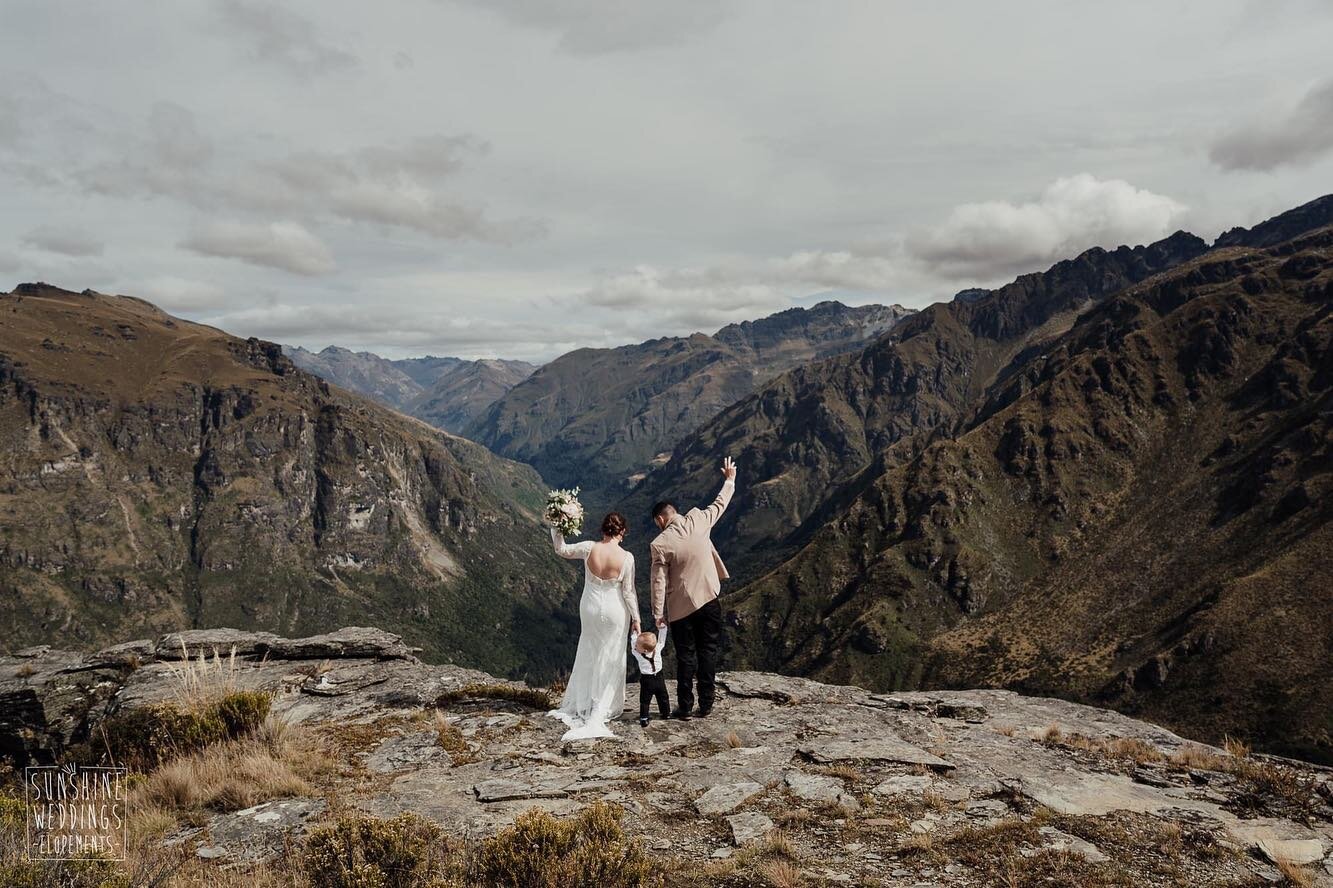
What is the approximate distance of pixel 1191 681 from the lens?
184 metres

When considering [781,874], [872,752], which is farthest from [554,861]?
[872,752]

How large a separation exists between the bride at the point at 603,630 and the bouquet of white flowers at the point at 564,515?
593 millimetres

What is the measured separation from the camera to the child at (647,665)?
13.6m

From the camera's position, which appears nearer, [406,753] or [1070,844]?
[1070,844]

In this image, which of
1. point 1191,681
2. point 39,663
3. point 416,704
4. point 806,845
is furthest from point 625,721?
point 1191,681

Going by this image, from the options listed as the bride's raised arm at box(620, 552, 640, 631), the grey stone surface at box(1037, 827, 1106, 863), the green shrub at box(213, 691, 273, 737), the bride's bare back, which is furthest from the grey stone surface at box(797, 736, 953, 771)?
the green shrub at box(213, 691, 273, 737)

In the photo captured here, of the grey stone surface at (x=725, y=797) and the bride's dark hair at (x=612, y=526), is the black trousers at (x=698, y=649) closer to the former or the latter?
the bride's dark hair at (x=612, y=526)

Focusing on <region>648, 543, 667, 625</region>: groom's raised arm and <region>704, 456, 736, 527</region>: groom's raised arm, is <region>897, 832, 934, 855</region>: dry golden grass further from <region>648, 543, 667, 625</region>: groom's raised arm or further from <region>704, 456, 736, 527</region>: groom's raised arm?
<region>704, 456, 736, 527</region>: groom's raised arm

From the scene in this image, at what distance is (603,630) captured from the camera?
46.3 ft

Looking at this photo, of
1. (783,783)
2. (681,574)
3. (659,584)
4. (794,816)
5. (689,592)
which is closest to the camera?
(794,816)

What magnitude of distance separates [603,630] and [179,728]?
24.8 feet

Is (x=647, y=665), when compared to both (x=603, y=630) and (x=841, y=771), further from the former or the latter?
(x=841, y=771)

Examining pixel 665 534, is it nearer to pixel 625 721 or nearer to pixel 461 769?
pixel 625 721

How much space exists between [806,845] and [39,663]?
20237 mm
